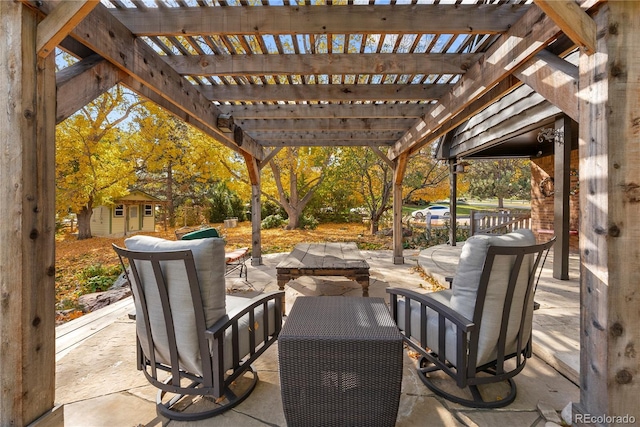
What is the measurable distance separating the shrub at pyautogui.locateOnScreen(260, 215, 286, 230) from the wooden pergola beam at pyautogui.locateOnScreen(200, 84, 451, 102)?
10568mm

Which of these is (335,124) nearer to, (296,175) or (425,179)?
(425,179)

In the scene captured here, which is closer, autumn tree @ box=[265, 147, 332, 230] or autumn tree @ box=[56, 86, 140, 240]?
autumn tree @ box=[56, 86, 140, 240]

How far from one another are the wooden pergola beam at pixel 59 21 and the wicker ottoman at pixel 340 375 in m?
1.82

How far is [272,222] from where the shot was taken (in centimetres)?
1371

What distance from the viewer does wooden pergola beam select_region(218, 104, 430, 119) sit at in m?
3.91

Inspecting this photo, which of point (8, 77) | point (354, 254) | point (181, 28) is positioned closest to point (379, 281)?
point (354, 254)

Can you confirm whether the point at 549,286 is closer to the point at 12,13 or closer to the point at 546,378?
the point at 546,378

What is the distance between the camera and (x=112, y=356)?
7.84 ft

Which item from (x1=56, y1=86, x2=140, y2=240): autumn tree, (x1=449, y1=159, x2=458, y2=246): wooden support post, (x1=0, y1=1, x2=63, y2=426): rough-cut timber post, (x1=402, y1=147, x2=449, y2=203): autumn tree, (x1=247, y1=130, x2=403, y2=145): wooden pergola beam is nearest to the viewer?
(x1=0, y1=1, x2=63, y2=426): rough-cut timber post

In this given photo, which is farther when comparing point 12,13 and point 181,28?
point 181,28

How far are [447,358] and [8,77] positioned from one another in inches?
106

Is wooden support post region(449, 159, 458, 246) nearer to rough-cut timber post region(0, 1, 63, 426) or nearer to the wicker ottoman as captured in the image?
the wicker ottoman

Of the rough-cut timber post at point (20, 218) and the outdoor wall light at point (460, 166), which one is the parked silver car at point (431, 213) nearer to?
the outdoor wall light at point (460, 166)

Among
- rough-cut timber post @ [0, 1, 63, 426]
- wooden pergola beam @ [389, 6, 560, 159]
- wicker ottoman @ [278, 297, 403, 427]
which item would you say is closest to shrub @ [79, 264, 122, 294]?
rough-cut timber post @ [0, 1, 63, 426]
